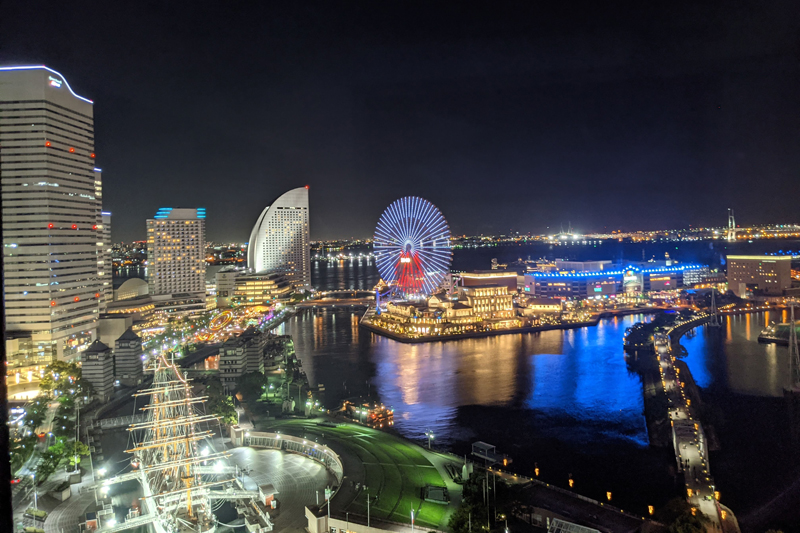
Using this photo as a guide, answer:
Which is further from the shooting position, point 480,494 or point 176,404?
point 176,404

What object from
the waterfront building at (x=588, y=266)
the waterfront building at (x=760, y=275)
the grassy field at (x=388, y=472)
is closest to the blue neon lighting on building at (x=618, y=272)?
the waterfront building at (x=588, y=266)

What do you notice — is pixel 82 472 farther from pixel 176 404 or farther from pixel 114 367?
pixel 114 367

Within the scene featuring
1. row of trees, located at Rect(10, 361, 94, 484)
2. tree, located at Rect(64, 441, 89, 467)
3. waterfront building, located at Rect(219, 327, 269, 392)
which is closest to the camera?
row of trees, located at Rect(10, 361, 94, 484)

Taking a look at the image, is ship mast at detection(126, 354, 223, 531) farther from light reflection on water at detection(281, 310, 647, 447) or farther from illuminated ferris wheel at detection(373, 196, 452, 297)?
illuminated ferris wheel at detection(373, 196, 452, 297)

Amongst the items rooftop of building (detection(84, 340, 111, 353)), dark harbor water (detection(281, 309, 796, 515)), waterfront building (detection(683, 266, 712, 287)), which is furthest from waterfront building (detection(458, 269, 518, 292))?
rooftop of building (detection(84, 340, 111, 353))

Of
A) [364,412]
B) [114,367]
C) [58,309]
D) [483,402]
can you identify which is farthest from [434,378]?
[58,309]

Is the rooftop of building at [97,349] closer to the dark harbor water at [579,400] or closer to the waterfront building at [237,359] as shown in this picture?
the waterfront building at [237,359]
